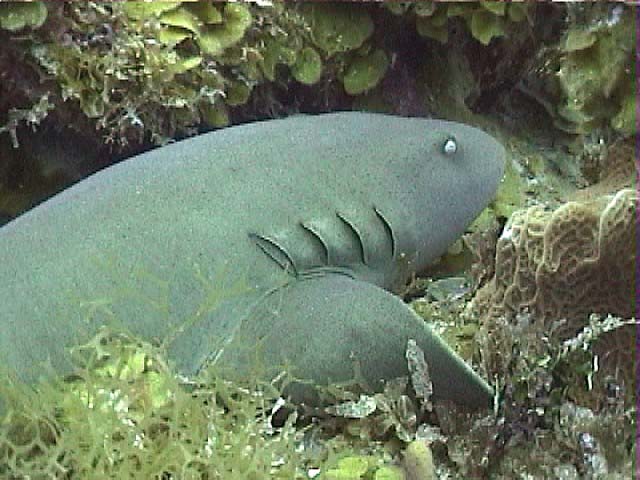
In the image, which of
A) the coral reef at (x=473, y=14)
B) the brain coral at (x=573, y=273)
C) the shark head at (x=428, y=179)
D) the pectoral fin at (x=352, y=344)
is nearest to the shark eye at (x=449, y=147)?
the shark head at (x=428, y=179)

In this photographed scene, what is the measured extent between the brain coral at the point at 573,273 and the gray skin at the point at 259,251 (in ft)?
1.27

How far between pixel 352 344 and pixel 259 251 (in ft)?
1.64

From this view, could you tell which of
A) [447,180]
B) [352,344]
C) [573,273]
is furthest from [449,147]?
[352,344]

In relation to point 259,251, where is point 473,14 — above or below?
above

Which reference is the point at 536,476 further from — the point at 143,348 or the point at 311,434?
the point at 143,348

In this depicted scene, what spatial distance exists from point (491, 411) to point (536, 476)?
233mm

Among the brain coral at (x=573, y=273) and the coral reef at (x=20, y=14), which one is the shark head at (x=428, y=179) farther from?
the coral reef at (x=20, y=14)

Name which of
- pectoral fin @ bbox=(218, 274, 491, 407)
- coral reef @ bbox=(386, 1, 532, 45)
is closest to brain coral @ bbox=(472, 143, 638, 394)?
pectoral fin @ bbox=(218, 274, 491, 407)

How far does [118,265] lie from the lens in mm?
2758

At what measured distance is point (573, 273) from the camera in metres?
2.75

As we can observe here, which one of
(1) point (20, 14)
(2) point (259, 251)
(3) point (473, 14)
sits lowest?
(2) point (259, 251)

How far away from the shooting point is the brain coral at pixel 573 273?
8.73ft

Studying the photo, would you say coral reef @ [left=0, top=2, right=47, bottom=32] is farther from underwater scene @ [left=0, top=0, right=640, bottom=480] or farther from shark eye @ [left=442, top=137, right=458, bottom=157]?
shark eye @ [left=442, top=137, right=458, bottom=157]

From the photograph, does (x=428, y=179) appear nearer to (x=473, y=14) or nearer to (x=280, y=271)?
(x=280, y=271)
